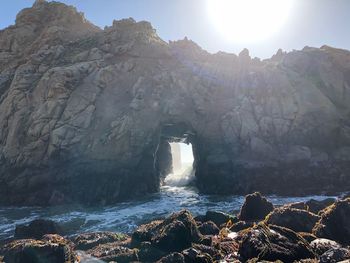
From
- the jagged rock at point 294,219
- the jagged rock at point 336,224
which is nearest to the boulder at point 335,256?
the jagged rock at point 336,224

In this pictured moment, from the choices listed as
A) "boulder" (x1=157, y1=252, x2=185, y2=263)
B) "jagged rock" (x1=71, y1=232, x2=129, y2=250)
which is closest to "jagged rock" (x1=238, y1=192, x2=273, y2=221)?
"jagged rock" (x1=71, y1=232, x2=129, y2=250)

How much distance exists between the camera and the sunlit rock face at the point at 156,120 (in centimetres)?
4825

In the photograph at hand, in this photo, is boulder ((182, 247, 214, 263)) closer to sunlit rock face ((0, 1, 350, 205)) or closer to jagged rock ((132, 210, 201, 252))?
jagged rock ((132, 210, 201, 252))

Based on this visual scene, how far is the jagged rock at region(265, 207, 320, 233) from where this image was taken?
2006cm

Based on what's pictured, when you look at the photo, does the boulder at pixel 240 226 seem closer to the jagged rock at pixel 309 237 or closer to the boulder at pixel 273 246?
the jagged rock at pixel 309 237

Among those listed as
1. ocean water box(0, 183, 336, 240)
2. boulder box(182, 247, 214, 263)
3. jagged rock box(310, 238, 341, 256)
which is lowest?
ocean water box(0, 183, 336, 240)

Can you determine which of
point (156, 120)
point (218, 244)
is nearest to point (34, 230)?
point (218, 244)

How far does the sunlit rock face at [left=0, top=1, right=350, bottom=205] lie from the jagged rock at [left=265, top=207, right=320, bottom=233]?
25301 mm

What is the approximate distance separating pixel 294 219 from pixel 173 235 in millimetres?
6608

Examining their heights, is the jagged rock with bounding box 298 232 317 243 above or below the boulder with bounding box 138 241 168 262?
above

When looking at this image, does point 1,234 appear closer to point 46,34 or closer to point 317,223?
point 317,223

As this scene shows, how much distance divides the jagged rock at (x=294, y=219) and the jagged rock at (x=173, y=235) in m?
4.27

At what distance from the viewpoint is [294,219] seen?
20.5m

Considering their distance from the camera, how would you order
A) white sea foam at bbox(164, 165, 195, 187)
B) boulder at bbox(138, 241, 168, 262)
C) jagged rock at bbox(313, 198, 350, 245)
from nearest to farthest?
boulder at bbox(138, 241, 168, 262) < jagged rock at bbox(313, 198, 350, 245) < white sea foam at bbox(164, 165, 195, 187)
